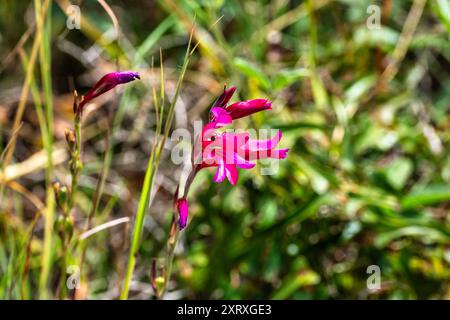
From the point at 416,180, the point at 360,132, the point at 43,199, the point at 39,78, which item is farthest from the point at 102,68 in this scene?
the point at 416,180

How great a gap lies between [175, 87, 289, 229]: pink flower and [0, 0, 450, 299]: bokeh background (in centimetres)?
35

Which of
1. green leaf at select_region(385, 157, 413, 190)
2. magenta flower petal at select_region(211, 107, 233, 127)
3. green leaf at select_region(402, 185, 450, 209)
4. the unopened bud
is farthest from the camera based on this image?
green leaf at select_region(385, 157, 413, 190)

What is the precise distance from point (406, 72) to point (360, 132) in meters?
0.44

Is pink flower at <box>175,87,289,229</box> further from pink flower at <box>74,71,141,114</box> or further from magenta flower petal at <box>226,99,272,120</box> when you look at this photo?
pink flower at <box>74,71,141,114</box>

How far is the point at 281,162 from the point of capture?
1458 millimetres

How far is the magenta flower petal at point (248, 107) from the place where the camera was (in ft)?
2.81

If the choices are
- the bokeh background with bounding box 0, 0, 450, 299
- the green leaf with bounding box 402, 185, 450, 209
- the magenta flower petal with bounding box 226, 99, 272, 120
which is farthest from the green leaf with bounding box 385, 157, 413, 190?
the magenta flower petal with bounding box 226, 99, 272, 120

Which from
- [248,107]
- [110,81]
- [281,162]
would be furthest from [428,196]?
[110,81]

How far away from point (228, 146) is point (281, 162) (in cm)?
63

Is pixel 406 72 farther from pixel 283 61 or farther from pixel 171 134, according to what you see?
pixel 171 134

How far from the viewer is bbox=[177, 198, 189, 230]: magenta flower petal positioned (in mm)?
850

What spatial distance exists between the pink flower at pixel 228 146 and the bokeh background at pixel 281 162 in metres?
0.35

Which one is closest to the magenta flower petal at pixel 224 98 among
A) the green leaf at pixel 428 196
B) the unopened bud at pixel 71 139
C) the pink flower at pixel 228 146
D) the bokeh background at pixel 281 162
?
the pink flower at pixel 228 146

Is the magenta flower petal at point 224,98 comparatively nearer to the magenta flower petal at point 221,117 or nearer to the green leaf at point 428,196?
the magenta flower petal at point 221,117
